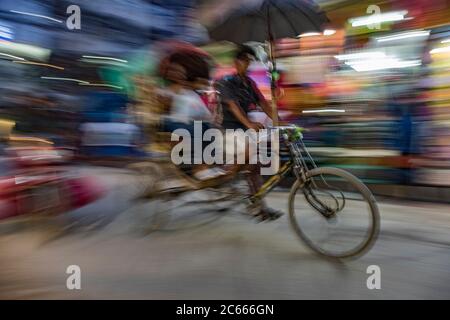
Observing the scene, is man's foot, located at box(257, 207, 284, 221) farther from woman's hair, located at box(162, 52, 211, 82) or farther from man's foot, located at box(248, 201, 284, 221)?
woman's hair, located at box(162, 52, 211, 82)

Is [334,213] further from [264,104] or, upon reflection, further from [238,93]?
[238,93]

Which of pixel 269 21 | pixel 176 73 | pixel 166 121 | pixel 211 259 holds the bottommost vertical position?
pixel 211 259

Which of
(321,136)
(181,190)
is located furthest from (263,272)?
(321,136)

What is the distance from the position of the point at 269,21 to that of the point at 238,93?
18.6 inches

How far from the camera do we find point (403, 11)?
2.72m

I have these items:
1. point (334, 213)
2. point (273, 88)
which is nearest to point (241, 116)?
point (273, 88)

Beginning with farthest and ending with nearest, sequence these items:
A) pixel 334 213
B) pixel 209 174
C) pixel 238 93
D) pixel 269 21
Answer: pixel 209 174, pixel 238 93, pixel 269 21, pixel 334 213

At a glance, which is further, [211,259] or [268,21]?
[268,21]

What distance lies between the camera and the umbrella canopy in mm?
2414

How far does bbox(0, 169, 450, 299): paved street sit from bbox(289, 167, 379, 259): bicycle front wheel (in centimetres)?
9

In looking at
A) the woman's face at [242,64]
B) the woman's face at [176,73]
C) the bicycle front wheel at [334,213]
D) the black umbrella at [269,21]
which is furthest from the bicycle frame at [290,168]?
the woman's face at [176,73]

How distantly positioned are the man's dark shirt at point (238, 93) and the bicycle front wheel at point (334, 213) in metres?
0.59

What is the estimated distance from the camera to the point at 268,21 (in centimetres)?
245

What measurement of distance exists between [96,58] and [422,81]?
2402 mm
